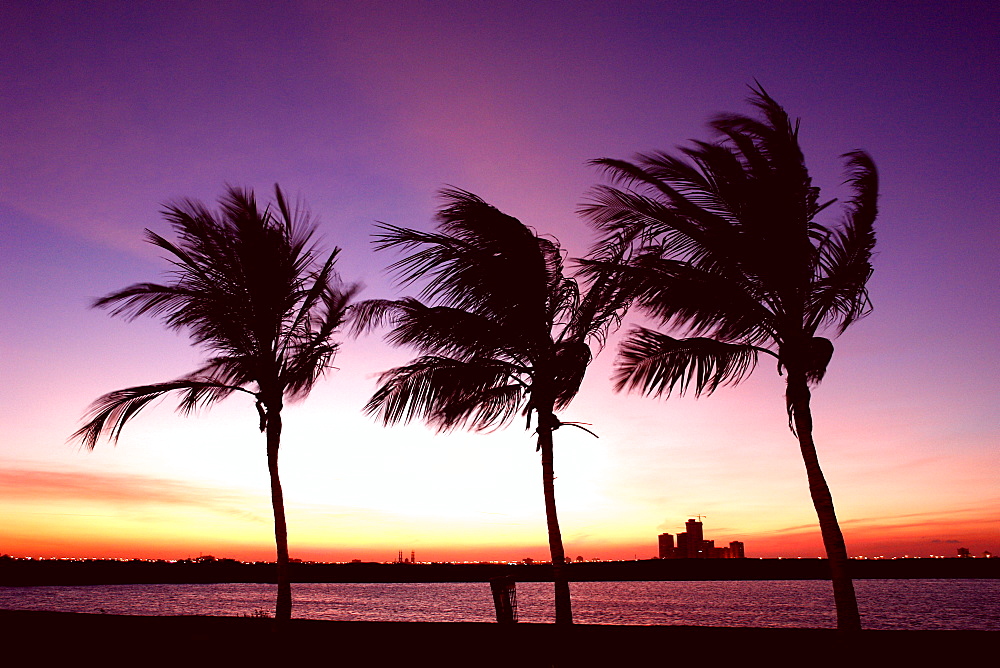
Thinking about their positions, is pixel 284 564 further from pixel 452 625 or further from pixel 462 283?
pixel 462 283

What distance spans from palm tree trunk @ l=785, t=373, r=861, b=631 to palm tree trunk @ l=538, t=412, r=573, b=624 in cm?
417

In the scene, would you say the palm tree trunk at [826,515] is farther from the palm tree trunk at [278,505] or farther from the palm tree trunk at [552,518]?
the palm tree trunk at [278,505]

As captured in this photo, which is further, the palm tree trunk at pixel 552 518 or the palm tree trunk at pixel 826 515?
the palm tree trunk at pixel 552 518

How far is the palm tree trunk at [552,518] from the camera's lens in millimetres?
12633

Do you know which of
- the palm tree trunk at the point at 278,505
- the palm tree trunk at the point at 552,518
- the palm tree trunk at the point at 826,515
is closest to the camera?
the palm tree trunk at the point at 826,515

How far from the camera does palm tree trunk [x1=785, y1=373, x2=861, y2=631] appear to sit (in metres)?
9.55

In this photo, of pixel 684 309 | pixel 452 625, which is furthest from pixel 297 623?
pixel 684 309

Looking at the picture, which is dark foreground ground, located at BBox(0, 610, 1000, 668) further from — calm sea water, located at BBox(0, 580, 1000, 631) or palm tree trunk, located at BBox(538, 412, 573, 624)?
calm sea water, located at BBox(0, 580, 1000, 631)

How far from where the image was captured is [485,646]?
11.6 meters

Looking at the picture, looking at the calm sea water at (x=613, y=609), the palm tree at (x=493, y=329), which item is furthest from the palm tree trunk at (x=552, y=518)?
the calm sea water at (x=613, y=609)

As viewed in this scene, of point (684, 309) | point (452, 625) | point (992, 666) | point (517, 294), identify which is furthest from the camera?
point (452, 625)

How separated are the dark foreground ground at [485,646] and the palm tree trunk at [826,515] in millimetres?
350

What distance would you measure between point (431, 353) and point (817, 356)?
648cm

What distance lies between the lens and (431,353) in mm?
13531
